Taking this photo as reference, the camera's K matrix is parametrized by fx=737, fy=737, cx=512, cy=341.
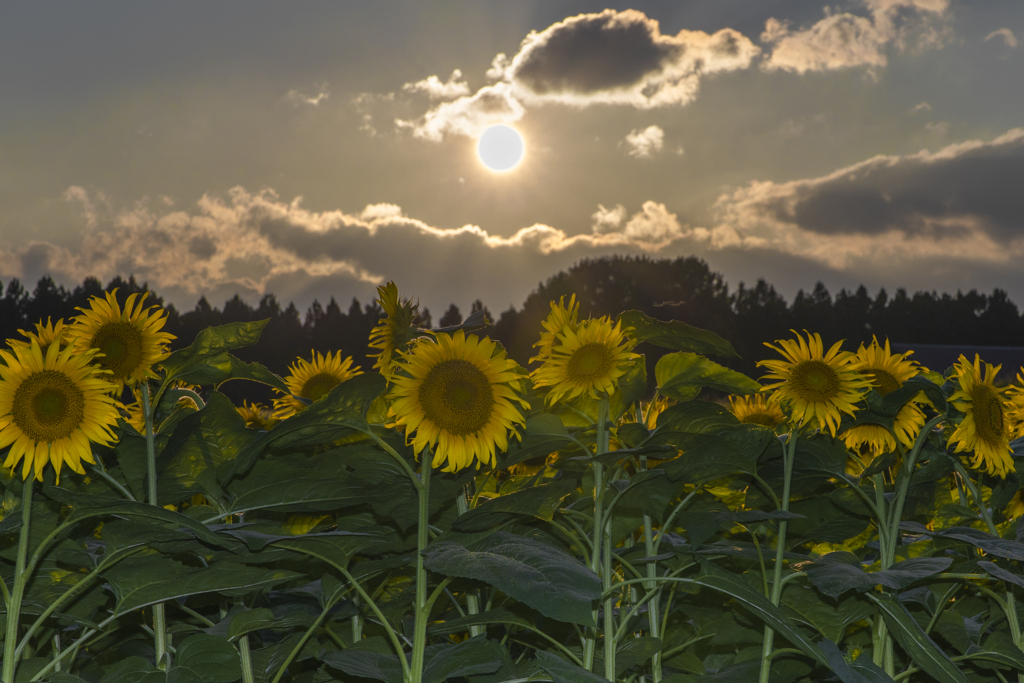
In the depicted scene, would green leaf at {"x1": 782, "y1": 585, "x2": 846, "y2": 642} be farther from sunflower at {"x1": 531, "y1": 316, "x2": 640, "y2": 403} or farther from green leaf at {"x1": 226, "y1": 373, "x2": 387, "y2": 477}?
green leaf at {"x1": 226, "y1": 373, "x2": 387, "y2": 477}

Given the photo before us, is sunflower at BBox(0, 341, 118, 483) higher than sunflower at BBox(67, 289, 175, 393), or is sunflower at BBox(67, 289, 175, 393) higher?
sunflower at BBox(67, 289, 175, 393)

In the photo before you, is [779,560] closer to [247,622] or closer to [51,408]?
[247,622]

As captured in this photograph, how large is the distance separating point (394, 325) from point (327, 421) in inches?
11.5

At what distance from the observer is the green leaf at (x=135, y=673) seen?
1928 millimetres

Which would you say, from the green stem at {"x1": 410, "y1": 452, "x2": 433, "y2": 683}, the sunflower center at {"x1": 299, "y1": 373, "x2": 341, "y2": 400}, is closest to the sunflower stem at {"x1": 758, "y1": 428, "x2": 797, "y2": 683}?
the green stem at {"x1": 410, "y1": 452, "x2": 433, "y2": 683}

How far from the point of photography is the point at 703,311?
5466 cm

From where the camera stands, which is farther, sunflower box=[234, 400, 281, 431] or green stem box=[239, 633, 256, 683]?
sunflower box=[234, 400, 281, 431]

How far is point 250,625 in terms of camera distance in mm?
1965

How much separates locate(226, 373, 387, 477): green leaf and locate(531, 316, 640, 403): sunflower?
47 centimetres

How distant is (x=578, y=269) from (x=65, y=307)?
34.0 metres

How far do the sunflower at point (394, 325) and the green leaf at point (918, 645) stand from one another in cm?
140

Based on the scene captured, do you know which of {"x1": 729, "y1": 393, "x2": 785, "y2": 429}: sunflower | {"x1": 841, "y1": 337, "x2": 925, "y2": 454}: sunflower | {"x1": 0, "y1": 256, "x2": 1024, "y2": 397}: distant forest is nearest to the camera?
{"x1": 841, "y1": 337, "x2": 925, "y2": 454}: sunflower

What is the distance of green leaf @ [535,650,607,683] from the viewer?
165cm

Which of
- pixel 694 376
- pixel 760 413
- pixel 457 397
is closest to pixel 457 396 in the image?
pixel 457 397
